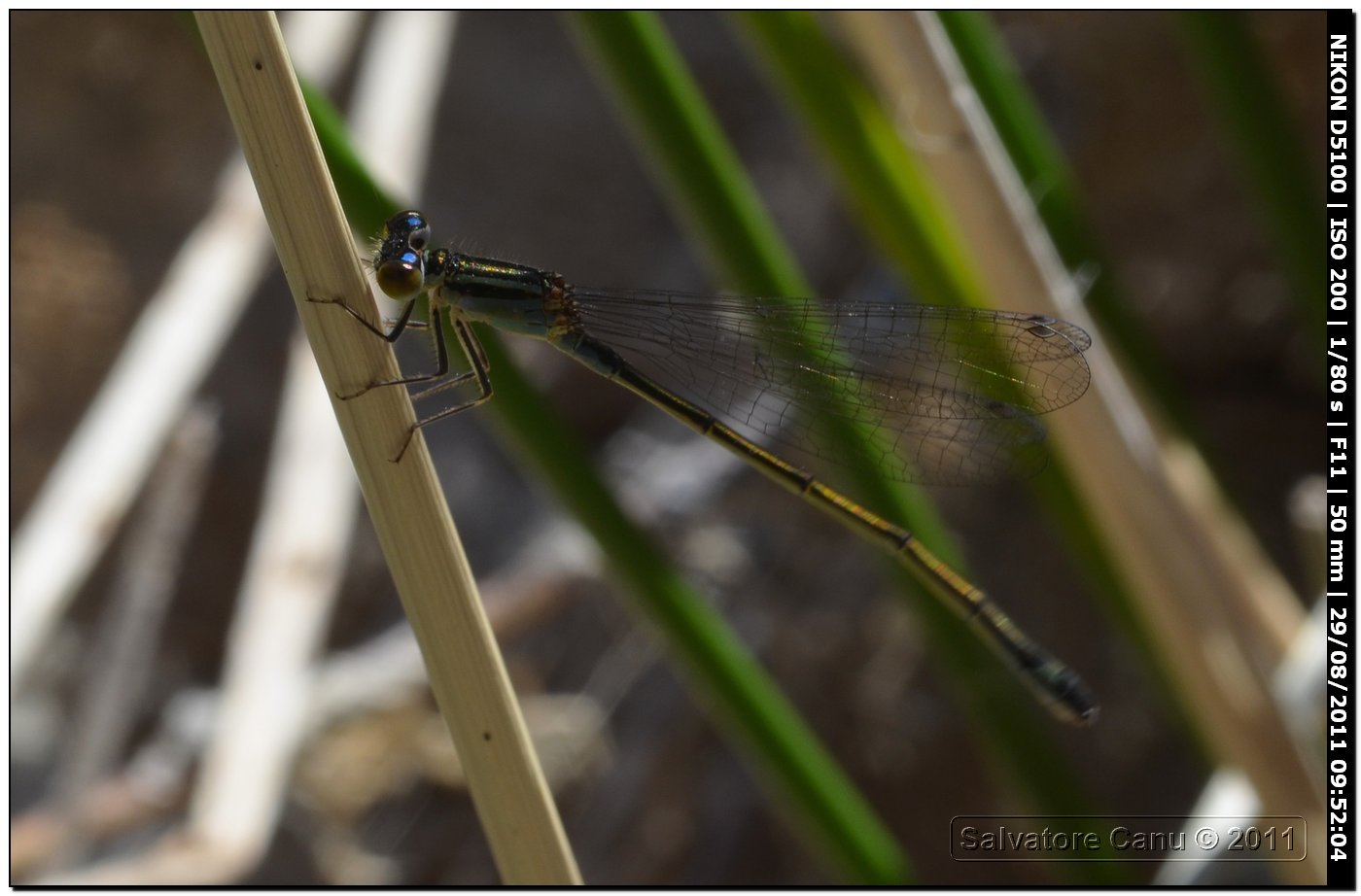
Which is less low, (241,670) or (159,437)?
(159,437)

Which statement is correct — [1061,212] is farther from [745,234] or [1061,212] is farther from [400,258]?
[400,258]

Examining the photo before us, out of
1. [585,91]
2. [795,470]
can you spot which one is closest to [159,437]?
[795,470]

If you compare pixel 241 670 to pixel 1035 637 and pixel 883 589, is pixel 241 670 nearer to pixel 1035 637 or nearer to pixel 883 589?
pixel 883 589

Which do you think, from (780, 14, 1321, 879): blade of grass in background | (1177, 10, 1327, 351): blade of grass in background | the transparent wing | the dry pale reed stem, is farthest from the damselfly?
(1177, 10, 1327, 351): blade of grass in background

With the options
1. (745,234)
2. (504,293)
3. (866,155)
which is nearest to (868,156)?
(866,155)

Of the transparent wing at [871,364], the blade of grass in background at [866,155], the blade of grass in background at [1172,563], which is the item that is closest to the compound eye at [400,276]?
the transparent wing at [871,364]
